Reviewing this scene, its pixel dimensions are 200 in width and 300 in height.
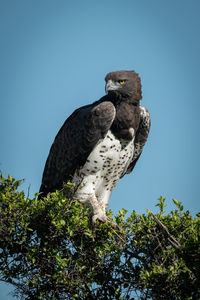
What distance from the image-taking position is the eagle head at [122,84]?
747cm

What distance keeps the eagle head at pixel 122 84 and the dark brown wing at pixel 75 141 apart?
0.30 metres

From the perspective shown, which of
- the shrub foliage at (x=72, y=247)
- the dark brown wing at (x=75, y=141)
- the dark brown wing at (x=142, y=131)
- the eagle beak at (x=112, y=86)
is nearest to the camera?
the shrub foliage at (x=72, y=247)

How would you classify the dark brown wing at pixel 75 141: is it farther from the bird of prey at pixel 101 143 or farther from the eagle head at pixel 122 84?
the eagle head at pixel 122 84

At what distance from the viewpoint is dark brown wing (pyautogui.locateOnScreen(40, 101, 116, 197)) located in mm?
7262

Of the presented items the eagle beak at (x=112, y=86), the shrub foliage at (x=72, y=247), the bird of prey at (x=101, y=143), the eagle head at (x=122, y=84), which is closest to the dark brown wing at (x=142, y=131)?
the bird of prey at (x=101, y=143)

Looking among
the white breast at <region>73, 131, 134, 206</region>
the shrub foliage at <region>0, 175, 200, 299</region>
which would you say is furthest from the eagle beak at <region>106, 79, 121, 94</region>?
the shrub foliage at <region>0, 175, 200, 299</region>

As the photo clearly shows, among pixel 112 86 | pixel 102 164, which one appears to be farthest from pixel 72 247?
pixel 112 86

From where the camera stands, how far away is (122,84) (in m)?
7.52

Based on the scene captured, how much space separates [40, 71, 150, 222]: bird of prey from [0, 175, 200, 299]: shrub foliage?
1.27 meters

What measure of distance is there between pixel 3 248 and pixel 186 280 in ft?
8.24

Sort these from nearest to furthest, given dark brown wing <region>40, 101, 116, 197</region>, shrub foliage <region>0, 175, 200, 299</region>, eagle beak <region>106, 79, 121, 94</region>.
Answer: shrub foliage <region>0, 175, 200, 299</region>
dark brown wing <region>40, 101, 116, 197</region>
eagle beak <region>106, 79, 121, 94</region>

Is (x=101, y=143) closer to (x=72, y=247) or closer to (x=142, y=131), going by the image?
(x=142, y=131)

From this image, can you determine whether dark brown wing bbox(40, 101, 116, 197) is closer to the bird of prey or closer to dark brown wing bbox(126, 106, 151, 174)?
the bird of prey

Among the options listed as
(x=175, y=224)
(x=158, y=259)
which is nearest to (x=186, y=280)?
(x=158, y=259)
